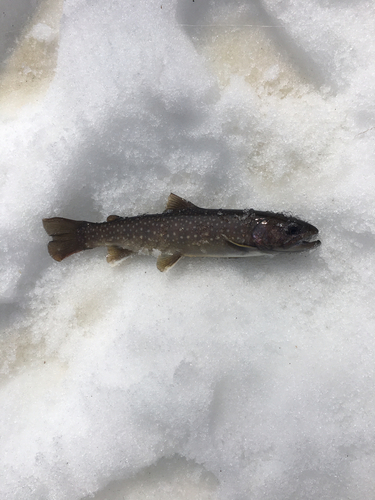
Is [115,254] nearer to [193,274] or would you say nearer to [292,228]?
[193,274]

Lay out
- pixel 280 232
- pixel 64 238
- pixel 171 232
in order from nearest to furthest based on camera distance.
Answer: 1. pixel 280 232
2. pixel 171 232
3. pixel 64 238

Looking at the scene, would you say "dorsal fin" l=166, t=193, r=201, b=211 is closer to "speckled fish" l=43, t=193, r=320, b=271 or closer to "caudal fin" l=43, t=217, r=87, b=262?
"speckled fish" l=43, t=193, r=320, b=271

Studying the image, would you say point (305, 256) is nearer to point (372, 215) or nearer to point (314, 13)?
point (372, 215)

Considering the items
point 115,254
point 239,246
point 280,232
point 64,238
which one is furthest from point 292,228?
point 64,238

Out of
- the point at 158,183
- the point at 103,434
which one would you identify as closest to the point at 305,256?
the point at 158,183

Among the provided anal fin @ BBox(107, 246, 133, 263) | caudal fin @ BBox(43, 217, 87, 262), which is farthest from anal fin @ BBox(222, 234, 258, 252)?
caudal fin @ BBox(43, 217, 87, 262)

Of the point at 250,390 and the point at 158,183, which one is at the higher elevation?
the point at 158,183
